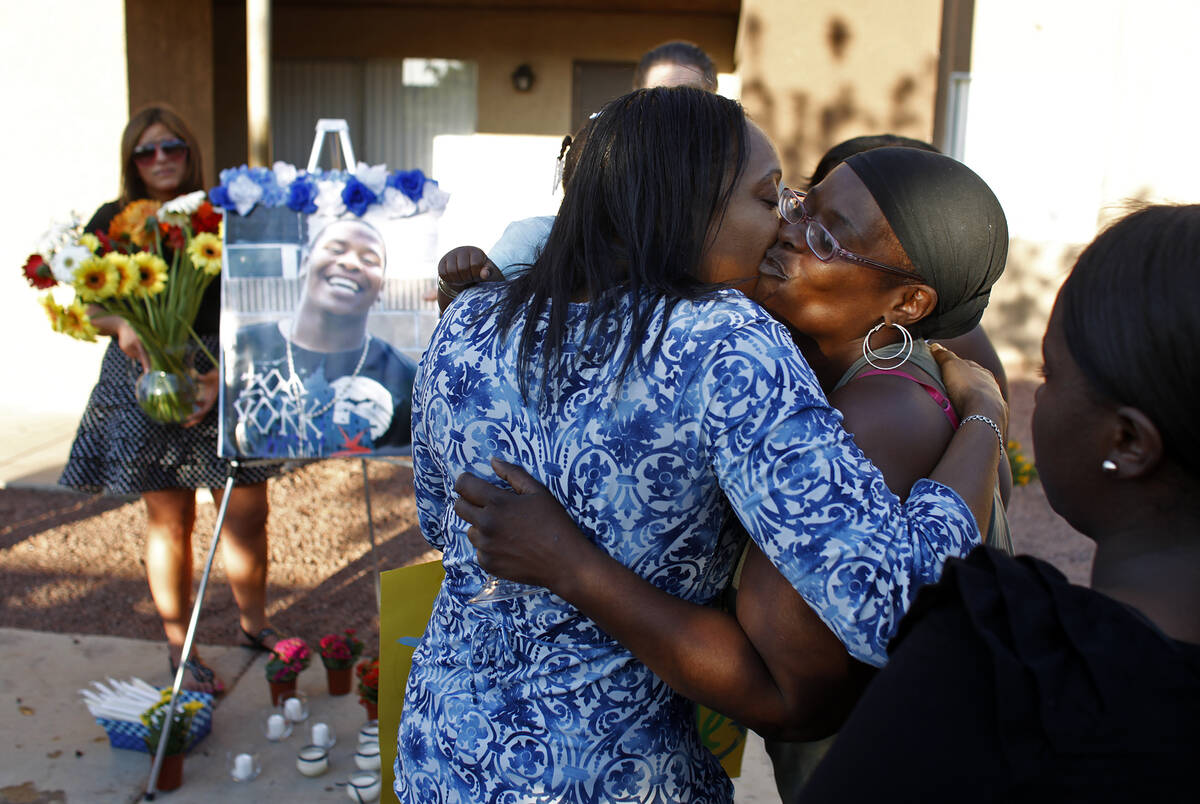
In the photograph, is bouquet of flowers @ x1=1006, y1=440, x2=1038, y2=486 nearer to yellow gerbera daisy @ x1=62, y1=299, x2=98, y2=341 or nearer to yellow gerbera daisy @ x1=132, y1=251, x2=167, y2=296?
yellow gerbera daisy @ x1=132, y1=251, x2=167, y2=296

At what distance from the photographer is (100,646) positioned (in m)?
4.30

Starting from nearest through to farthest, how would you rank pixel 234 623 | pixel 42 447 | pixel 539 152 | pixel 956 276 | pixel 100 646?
pixel 956 276 → pixel 539 152 → pixel 100 646 → pixel 234 623 → pixel 42 447

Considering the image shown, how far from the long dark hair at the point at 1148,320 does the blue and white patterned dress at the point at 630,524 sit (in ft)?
0.94

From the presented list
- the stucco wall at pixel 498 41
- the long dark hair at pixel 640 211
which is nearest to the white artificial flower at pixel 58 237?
the long dark hair at pixel 640 211

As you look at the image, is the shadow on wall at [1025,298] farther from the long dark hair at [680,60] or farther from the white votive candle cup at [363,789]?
the white votive candle cup at [363,789]

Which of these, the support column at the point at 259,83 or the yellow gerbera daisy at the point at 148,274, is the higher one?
the support column at the point at 259,83

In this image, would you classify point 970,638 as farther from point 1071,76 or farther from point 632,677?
point 1071,76

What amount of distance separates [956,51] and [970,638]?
10.3m

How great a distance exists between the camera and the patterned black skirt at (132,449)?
3740 millimetres

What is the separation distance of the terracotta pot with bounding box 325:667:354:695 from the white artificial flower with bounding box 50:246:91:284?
5.75ft

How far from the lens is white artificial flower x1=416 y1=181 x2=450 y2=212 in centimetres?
329

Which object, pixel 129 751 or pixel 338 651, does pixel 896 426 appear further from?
pixel 129 751

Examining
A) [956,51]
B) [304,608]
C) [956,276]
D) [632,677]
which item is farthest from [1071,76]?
[632,677]

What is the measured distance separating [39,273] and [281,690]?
1.79 metres
